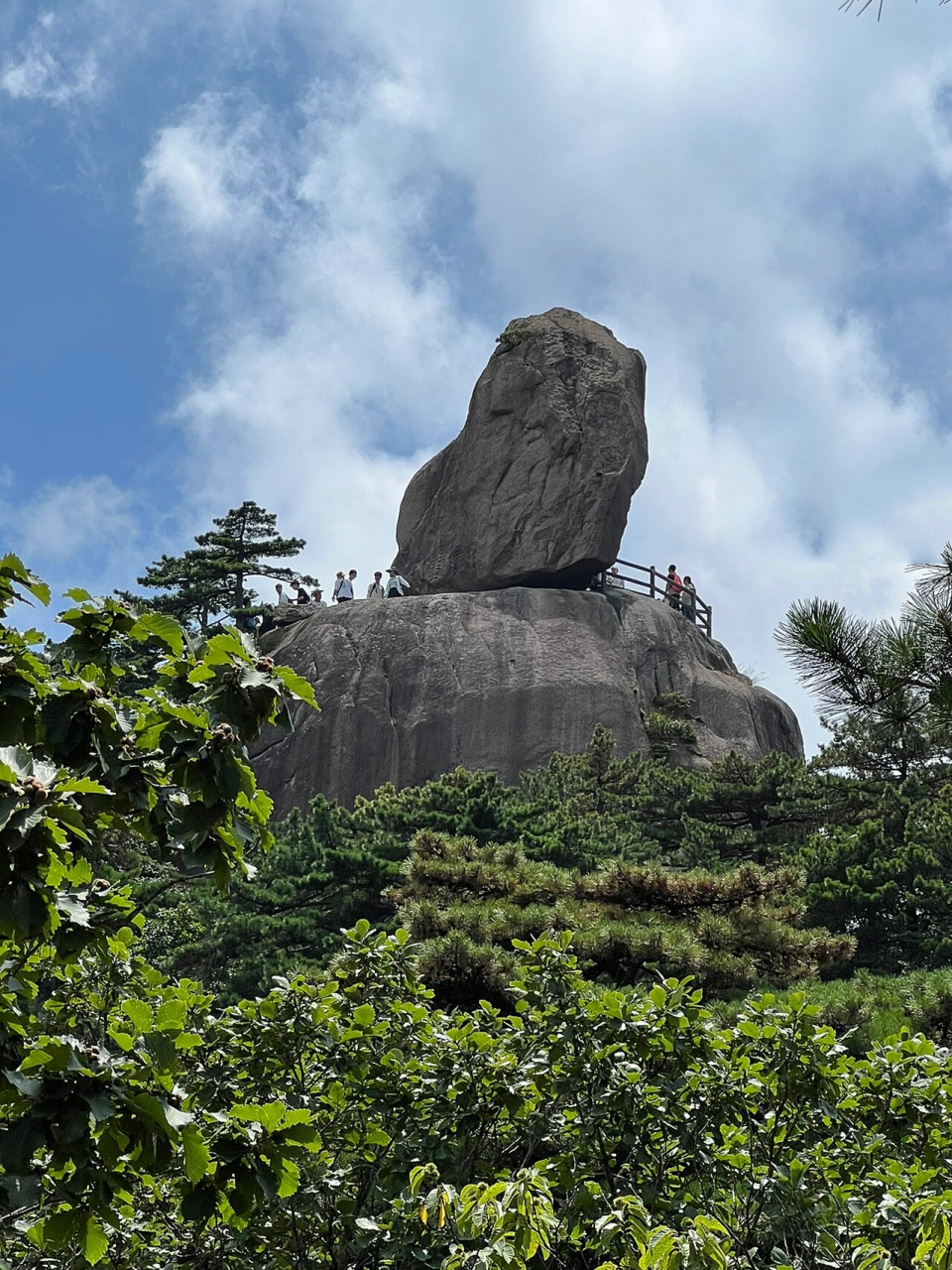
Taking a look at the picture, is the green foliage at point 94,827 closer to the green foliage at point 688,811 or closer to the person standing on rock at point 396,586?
the green foliage at point 688,811

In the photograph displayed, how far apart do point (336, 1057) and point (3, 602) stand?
8.76ft

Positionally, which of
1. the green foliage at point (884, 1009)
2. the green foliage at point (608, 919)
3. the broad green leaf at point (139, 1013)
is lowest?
the broad green leaf at point (139, 1013)

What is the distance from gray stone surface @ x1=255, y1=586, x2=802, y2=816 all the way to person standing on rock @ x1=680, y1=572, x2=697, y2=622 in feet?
9.89

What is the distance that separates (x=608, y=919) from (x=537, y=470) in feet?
62.8

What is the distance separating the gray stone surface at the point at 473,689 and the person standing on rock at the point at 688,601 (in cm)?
302

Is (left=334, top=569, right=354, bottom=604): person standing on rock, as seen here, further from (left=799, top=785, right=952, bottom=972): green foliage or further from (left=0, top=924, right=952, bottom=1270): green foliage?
(left=0, top=924, right=952, bottom=1270): green foliage

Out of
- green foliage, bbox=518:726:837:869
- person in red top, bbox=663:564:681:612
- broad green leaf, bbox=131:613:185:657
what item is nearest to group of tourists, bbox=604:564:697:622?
person in red top, bbox=663:564:681:612

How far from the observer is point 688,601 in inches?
1230

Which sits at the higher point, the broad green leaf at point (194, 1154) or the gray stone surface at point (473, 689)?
the gray stone surface at point (473, 689)

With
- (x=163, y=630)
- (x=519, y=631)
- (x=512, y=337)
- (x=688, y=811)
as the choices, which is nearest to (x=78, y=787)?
(x=163, y=630)

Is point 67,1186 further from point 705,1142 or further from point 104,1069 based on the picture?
point 705,1142

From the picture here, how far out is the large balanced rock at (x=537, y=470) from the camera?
28.2 metres

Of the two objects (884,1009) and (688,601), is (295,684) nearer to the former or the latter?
(884,1009)

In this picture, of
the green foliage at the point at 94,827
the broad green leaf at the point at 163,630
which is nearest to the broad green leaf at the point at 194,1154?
the green foliage at the point at 94,827
